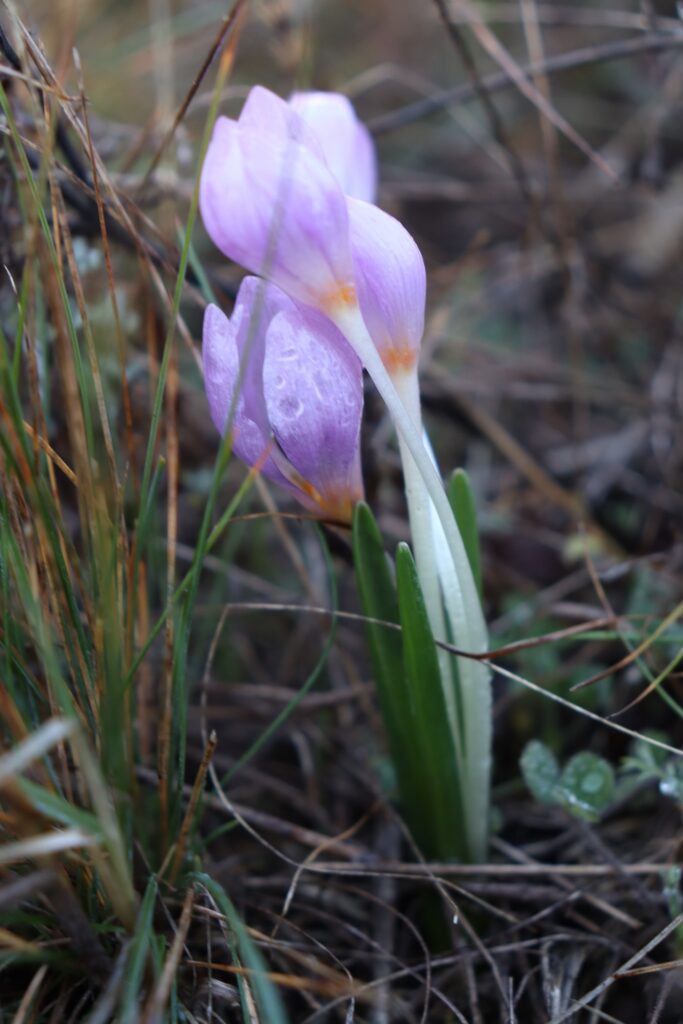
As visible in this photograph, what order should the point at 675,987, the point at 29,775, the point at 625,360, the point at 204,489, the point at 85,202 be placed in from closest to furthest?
the point at 29,775 → the point at 675,987 → the point at 85,202 → the point at 204,489 → the point at 625,360

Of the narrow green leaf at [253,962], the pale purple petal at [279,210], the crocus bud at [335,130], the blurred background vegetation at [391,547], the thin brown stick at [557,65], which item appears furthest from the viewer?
the thin brown stick at [557,65]

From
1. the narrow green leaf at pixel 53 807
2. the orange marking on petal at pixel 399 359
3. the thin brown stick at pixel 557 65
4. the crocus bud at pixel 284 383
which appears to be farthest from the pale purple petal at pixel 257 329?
the thin brown stick at pixel 557 65

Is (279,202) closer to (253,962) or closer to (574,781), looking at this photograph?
(253,962)

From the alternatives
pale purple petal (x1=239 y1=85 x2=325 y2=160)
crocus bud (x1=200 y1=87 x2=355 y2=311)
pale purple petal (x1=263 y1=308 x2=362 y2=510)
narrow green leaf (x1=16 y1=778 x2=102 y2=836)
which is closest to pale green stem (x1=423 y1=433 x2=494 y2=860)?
pale purple petal (x1=263 y1=308 x2=362 y2=510)

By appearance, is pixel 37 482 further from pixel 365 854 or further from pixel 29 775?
pixel 365 854

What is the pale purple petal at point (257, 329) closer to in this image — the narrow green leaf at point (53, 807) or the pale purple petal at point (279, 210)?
the pale purple petal at point (279, 210)

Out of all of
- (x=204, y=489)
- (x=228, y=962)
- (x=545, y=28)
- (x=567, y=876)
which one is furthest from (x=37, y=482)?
(x=545, y=28)
